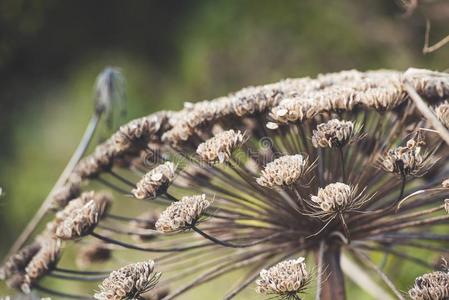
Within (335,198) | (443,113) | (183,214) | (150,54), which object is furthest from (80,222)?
(150,54)

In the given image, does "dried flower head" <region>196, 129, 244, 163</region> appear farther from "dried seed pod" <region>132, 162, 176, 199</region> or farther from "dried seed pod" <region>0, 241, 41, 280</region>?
"dried seed pod" <region>0, 241, 41, 280</region>

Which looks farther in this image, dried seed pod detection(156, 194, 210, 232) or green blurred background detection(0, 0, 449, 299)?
green blurred background detection(0, 0, 449, 299)

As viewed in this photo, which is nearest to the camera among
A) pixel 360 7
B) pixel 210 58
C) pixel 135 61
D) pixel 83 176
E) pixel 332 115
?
pixel 332 115

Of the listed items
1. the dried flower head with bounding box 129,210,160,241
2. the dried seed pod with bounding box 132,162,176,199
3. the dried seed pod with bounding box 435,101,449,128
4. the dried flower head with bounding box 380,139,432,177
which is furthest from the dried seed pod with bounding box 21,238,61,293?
the dried seed pod with bounding box 435,101,449,128

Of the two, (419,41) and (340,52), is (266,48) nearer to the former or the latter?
(340,52)

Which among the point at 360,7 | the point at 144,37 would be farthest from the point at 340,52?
→ the point at 144,37

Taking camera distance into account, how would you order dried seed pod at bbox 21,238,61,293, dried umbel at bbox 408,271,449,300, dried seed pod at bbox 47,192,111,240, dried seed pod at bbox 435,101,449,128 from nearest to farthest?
1. dried umbel at bbox 408,271,449,300
2. dried seed pod at bbox 435,101,449,128
3. dried seed pod at bbox 47,192,111,240
4. dried seed pod at bbox 21,238,61,293

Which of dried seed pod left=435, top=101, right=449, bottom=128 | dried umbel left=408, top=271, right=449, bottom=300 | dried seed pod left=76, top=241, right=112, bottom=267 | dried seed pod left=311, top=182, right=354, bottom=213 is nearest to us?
dried umbel left=408, top=271, right=449, bottom=300
